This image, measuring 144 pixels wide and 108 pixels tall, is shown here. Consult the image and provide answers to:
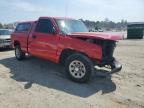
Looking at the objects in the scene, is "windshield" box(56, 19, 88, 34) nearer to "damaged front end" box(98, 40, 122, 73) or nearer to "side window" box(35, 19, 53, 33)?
"side window" box(35, 19, 53, 33)

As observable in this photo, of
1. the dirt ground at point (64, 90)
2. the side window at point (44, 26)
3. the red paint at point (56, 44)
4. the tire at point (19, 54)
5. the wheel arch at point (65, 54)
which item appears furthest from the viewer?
the tire at point (19, 54)

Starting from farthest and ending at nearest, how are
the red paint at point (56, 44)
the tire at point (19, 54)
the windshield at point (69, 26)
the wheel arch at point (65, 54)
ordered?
the tire at point (19, 54) → the windshield at point (69, 26) → the wheel arch at point (65, 54) → the red paint at point (56, 44)

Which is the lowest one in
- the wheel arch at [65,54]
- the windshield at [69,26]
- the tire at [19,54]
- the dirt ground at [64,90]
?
the dirt ground at [64,90]

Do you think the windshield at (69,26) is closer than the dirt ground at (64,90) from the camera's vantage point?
No

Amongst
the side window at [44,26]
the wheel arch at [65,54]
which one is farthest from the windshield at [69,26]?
the wheel arch at [65,54]

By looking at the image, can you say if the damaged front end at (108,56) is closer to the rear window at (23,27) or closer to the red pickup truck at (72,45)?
the red pickup truck at (72,45)

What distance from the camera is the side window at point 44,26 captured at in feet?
26.2

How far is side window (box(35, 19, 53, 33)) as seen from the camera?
8.00m

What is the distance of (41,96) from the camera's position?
226 inches

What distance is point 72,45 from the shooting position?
705 cm

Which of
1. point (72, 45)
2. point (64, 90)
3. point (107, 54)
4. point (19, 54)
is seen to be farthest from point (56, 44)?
point (19, 54)

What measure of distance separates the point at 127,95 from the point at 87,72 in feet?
4.54

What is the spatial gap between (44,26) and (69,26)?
1.01 m

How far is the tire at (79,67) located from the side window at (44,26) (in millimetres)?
1576
